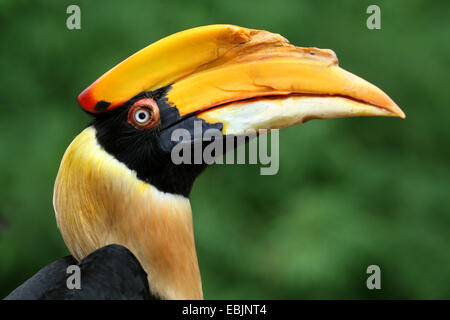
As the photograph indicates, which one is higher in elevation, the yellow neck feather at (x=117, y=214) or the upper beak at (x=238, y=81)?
the upper beak at (x=238, y=81)

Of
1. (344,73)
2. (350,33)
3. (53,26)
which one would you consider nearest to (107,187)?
(344,73)

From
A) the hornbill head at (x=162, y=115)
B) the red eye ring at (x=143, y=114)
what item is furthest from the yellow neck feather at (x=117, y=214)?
the red eye ring at (x=143, y=114)

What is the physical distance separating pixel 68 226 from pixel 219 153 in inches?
21.9

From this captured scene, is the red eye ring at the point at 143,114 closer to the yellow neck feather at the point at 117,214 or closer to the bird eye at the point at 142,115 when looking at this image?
the bird eye at the point at 142,115

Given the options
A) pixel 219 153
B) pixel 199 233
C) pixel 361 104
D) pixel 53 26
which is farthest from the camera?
pixel 53 26

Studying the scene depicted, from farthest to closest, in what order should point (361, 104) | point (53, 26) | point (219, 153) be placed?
1. point (53, 26)
2. point (219, 153)
3. point (361, 104)

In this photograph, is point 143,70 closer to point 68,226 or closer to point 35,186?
point 68,226

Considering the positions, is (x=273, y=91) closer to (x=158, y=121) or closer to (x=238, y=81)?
(x=238, y=81)

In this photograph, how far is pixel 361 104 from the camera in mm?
2309

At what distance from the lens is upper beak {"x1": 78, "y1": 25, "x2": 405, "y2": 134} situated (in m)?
2.33

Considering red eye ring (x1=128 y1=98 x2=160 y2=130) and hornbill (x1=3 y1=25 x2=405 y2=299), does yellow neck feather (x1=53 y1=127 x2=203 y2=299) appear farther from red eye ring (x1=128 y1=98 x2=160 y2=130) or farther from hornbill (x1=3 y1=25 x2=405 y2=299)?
red eye ring (x1=128 y1=98 x2=160 y2=130)

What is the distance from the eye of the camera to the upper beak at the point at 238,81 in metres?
2.33

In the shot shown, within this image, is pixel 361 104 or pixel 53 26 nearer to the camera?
pixel 361 104
